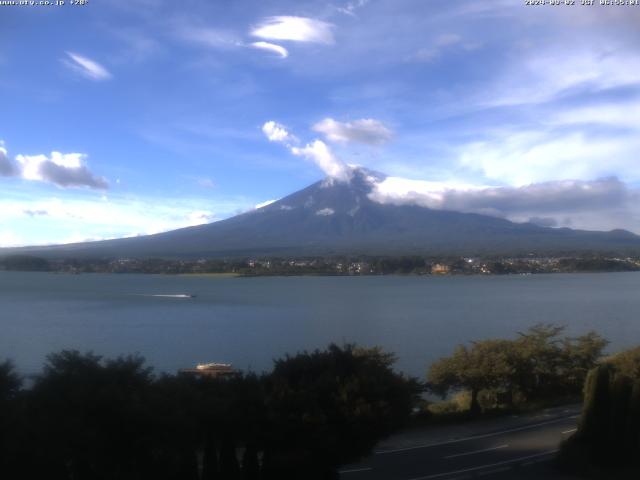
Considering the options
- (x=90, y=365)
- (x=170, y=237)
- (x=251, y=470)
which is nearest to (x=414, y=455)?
(x=251, y=470)

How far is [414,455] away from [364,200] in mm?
110492

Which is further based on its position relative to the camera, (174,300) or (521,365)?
(174,300)

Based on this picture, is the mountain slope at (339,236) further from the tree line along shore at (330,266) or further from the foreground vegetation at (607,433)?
the foreground vegetation at (607,433)

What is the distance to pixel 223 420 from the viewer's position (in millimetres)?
6699

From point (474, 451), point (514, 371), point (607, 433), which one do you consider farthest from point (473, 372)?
point (607, 433)

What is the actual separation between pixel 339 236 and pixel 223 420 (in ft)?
318

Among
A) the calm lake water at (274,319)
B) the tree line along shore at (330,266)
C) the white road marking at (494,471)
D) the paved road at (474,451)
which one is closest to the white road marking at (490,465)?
the paved road at (474,451)

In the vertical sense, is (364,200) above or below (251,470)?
above

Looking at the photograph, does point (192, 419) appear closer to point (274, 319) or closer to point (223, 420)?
point (223, 420)

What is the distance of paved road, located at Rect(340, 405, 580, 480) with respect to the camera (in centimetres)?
812

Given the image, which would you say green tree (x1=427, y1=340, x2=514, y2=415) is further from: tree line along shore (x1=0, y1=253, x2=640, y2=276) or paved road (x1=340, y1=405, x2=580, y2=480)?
tree line along shore (x1=0, y1=253, x2=640, y2=276)

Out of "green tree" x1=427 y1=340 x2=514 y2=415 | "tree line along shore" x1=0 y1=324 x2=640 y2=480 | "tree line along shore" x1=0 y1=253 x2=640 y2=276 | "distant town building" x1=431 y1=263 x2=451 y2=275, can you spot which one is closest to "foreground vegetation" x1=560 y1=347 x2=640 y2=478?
"tree line along shore" x1=0 y1=324 x2=640 y2=480

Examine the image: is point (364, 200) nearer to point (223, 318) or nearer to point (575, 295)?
point (575, 295)

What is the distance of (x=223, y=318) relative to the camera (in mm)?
28781
